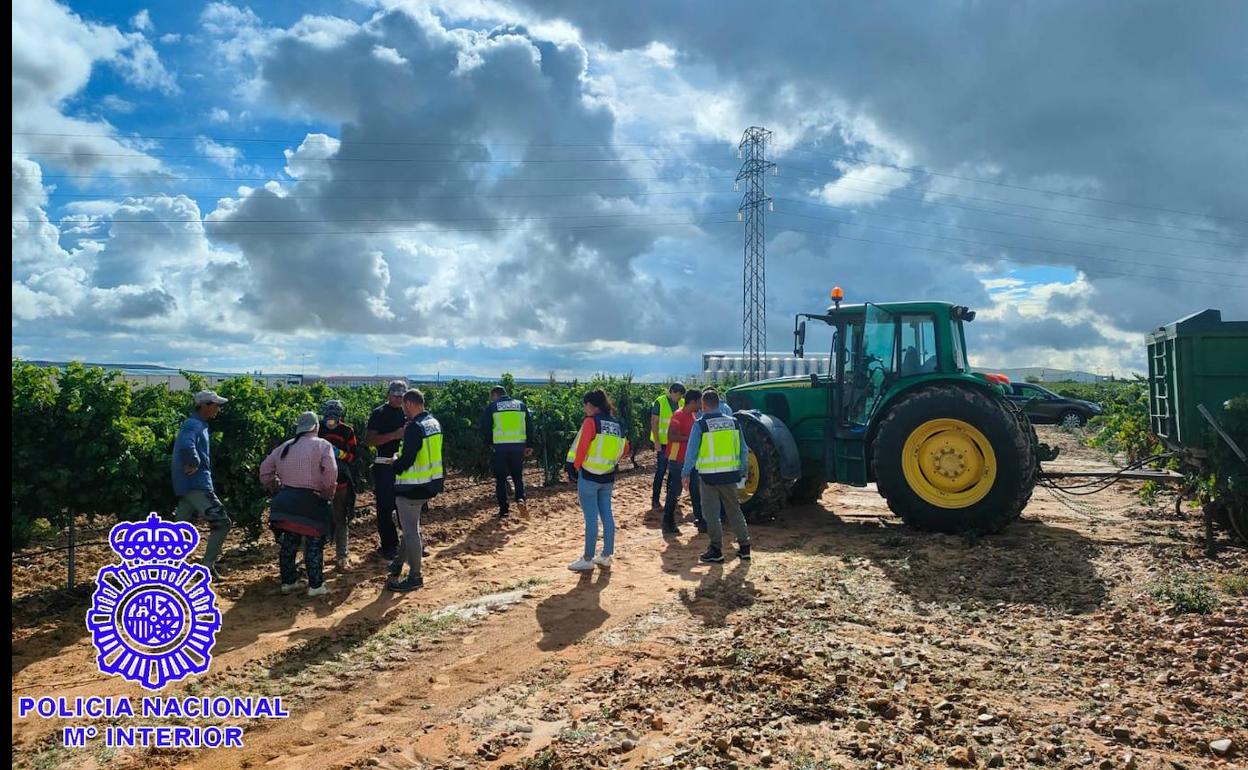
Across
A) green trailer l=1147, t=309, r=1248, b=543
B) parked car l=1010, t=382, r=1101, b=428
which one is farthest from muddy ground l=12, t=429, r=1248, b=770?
parked car l=1010, t=382, r=1101, b=428

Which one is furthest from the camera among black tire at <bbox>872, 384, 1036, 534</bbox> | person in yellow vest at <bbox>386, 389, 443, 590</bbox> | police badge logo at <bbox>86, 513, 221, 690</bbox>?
black tire at <bbox>872, 384, 1036, 534</bbox>

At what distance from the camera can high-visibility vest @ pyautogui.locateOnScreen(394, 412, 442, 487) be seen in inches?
245

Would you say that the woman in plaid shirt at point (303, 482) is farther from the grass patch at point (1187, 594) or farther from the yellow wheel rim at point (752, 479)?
the grass patch at point (1187, 594)

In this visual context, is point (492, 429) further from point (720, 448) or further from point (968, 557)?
point (968, 557)

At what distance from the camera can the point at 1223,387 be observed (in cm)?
708

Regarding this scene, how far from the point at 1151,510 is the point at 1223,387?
3.06 meters

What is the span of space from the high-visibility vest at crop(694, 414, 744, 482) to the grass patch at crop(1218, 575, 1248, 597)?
3814 millimetres

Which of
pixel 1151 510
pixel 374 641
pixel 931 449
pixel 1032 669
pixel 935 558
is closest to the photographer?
pixel 1032 669

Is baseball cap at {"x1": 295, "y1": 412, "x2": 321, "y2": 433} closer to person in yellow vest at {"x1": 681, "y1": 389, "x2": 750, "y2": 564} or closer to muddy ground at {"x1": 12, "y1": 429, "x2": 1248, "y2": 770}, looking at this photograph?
muddy ground at {"x1": 12, "y1": 429, "x2": 1248, "y2": 770}

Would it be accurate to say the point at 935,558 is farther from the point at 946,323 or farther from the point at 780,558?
the point at 946,323

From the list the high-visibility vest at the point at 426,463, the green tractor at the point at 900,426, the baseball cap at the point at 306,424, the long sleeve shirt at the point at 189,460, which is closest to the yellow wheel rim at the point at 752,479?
the green tractor at the point at 900,426

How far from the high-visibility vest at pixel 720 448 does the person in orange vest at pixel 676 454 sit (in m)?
1.28

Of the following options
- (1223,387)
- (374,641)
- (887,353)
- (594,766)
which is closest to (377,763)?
(594,766)

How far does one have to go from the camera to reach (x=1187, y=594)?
5355 mm
